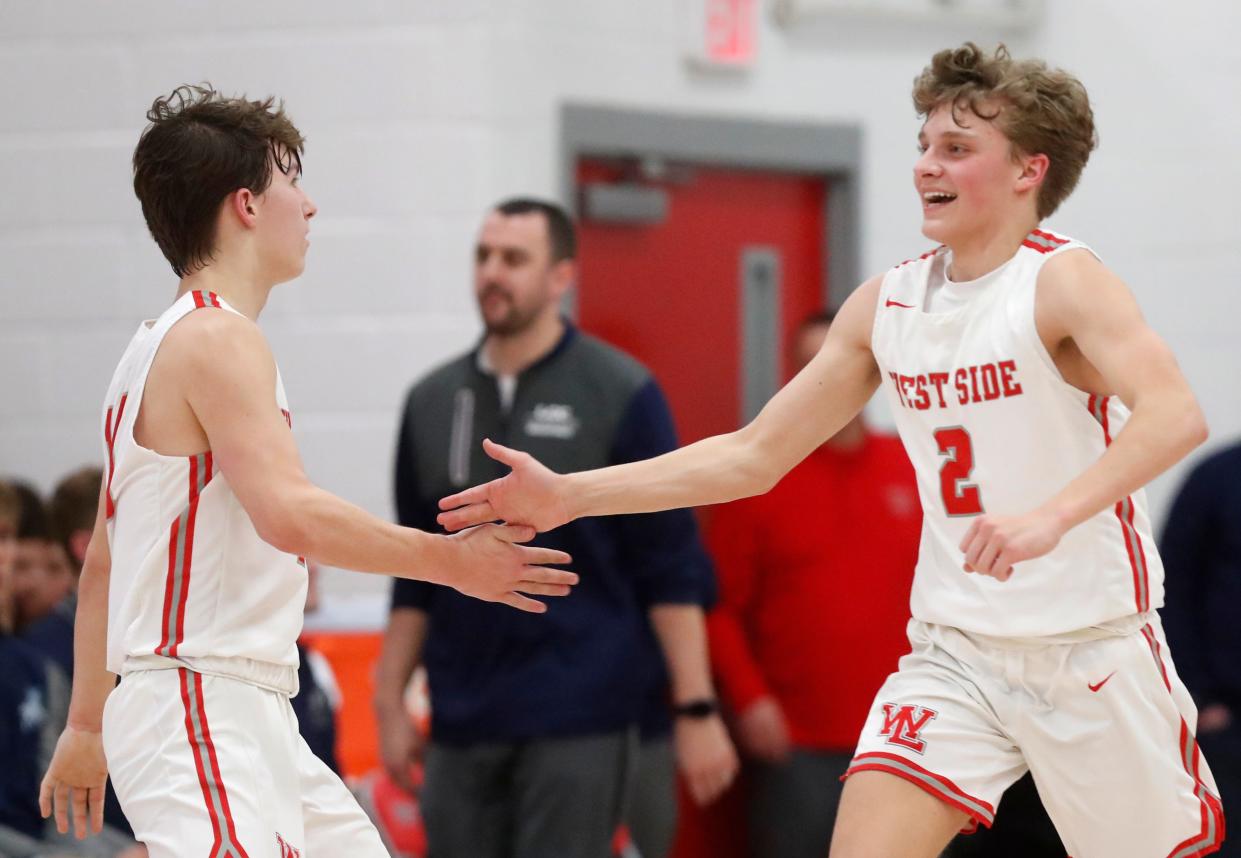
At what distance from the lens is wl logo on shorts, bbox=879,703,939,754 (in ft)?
10.6

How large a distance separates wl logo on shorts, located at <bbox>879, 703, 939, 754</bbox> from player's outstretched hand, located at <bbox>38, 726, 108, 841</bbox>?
4.50ft

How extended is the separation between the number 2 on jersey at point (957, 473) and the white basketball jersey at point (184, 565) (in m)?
1.19

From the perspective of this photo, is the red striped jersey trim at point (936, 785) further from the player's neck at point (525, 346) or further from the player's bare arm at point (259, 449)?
the player's neck at point (525, 346)

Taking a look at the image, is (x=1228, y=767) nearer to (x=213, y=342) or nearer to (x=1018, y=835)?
(x=1018, y=835)

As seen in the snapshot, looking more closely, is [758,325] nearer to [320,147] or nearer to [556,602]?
[320,147]

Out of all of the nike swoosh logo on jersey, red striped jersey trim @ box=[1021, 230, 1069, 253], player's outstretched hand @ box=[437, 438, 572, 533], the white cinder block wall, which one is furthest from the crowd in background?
the nike swoosh logo on jersey

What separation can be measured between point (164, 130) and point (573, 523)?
179 cm

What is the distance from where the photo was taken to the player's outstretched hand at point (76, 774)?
322 centimetres

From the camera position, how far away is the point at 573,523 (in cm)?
461

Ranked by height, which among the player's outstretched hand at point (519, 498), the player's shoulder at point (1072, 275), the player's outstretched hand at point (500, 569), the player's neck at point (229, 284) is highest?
the player's shoulder at point (1072, 275)

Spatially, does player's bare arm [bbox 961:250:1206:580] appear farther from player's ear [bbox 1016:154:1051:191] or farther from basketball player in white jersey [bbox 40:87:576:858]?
basketball player in white jersey [bbox 40:87:576:858]

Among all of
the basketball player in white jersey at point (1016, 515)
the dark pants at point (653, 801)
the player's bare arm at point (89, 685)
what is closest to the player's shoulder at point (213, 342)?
the player's bare arm at point (89, 685)

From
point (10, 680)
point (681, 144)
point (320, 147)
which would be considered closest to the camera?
point (10, 680)

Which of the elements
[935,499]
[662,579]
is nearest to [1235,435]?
[662,579]
